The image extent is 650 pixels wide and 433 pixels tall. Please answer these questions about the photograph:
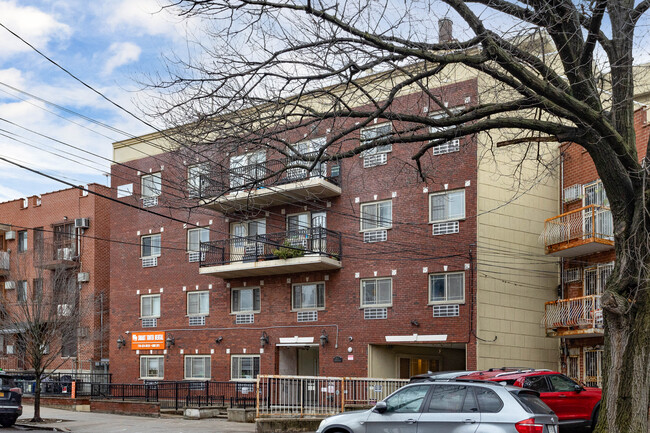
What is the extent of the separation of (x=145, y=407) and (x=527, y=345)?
1448 cm

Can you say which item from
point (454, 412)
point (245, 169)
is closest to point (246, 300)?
point (245, 169)

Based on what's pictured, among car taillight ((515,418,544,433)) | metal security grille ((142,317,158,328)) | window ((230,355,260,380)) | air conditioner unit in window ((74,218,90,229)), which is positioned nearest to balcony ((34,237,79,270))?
air conditioner unit in window ((74,218,90,229))

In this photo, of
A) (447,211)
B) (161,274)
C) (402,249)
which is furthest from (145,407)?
(447,211)

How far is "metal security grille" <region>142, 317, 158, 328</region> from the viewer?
1384 inches

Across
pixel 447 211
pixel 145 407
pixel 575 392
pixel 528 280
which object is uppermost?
pixel 447 211

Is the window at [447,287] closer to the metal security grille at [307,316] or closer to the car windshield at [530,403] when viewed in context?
the metal security grille at [307,316]

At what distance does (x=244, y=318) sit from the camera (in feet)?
105

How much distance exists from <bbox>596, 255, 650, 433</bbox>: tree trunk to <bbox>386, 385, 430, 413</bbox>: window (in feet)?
10.2

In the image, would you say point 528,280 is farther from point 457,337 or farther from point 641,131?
point 641,131

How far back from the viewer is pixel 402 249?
27781 millimetres

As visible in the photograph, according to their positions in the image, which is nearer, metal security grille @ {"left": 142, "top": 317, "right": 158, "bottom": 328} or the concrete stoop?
the concrete stoop

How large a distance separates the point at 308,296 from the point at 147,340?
9.29m

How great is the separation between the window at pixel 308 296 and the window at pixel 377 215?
3197 mm

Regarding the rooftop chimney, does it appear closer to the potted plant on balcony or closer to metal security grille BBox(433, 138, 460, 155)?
metal security grille BBox(433, 138, 460, 155)
